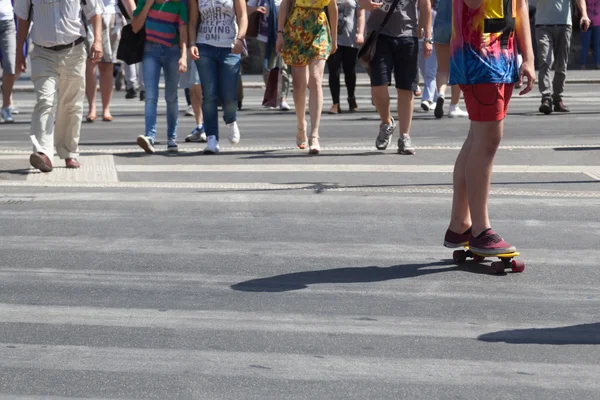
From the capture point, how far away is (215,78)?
11.8m

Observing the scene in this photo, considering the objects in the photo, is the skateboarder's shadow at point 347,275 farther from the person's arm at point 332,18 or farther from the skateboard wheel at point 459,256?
the person's arm at point 332,18

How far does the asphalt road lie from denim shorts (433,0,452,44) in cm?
286

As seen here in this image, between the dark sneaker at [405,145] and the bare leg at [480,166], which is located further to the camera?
the dark sneaker at [405,145]

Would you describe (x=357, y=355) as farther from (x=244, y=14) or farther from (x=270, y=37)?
(x=270, y=37)

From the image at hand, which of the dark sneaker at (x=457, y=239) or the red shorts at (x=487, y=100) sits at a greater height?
the red shorts at (x=487, y=100)

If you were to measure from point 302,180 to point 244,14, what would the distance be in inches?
92.2

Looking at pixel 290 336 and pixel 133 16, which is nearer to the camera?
pixel 290 336

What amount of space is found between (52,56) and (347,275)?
15.8ft

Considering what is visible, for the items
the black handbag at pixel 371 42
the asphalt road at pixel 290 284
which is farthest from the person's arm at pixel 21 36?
the black handbag at pixel 371 42

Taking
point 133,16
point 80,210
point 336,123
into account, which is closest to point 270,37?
point 336,123

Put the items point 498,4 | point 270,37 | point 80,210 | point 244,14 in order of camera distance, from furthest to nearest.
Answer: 1. point 270,37
2. point 244,14
3. point 80,210
4. point 498,4

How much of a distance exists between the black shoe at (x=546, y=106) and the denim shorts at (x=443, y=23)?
2.53 meters

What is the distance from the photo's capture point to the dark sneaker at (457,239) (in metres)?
6.94

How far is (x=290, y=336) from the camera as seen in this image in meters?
5.46
